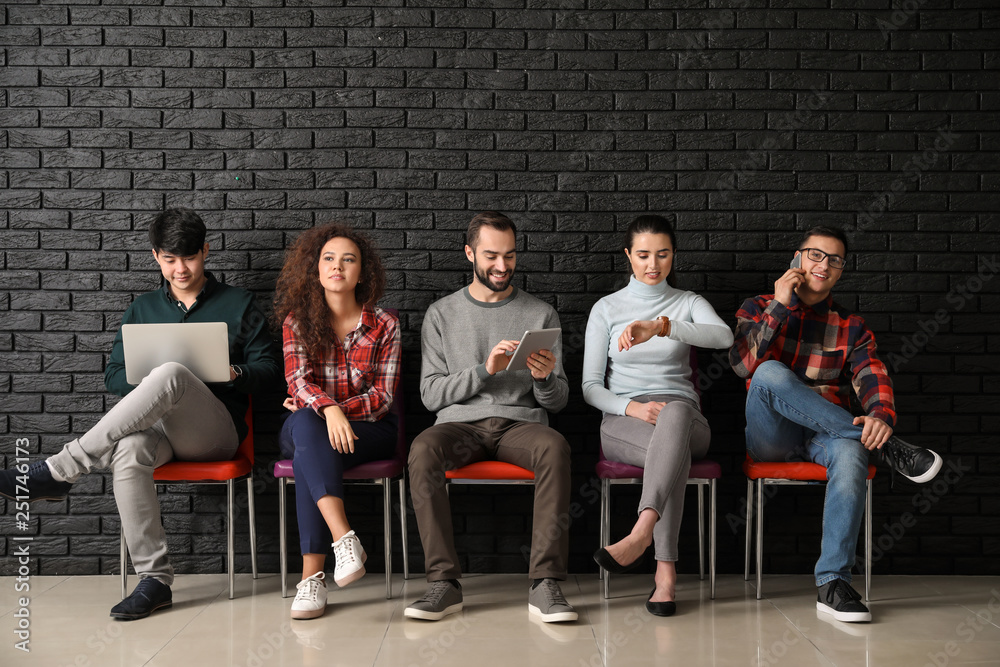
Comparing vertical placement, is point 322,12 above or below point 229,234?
above

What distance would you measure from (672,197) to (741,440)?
1074 mm

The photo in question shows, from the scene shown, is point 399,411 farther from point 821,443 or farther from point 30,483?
point 821,443

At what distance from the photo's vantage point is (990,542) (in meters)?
3.22

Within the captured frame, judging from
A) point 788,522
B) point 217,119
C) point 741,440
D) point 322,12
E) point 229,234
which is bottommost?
point 788,522

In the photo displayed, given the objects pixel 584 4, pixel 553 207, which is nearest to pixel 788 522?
pixel 553 207

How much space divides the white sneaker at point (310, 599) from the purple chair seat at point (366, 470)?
359mm

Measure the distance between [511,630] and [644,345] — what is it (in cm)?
115

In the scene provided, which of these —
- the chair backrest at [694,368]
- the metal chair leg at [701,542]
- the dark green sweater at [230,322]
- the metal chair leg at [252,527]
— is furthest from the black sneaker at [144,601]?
the chair backrest at [694,368]

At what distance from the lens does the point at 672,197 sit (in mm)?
3279

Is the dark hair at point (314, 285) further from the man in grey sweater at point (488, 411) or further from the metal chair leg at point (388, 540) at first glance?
the metal chair leg at point (388, 540)

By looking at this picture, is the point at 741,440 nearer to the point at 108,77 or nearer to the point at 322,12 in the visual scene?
the point at 322,12

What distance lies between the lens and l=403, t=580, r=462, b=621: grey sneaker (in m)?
2.55

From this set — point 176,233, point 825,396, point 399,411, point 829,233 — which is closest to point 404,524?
point 399,411

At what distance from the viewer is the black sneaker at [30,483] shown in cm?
254
